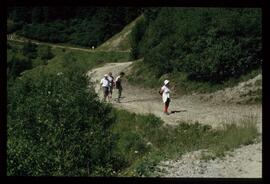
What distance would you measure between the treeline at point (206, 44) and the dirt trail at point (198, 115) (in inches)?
28.2

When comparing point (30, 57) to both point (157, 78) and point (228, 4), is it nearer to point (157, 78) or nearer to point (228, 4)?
point (157, 78)

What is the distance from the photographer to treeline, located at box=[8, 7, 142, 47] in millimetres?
12168

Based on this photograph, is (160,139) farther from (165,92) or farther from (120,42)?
(120,42)

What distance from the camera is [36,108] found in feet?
35.7

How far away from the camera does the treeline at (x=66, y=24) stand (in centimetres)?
1217

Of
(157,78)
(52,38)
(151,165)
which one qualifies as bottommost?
(151,165)

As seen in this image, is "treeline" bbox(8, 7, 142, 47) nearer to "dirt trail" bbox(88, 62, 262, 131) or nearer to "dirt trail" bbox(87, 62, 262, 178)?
"dirt trail" bbox(87, 62, 262, 178)

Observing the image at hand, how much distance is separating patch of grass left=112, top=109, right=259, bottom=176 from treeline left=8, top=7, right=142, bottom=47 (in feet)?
10.3

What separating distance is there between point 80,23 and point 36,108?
2.87 m

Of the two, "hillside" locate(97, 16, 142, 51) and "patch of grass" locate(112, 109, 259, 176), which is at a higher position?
"hillside" locate(97, 16, 142, 51)

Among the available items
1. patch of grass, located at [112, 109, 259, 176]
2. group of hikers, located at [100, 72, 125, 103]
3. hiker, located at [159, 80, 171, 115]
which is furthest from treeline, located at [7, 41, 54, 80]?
hiker, located at [159, 80, 171, 115]

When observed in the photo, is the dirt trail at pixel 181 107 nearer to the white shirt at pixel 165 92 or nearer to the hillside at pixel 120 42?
the white shirt at pixel 165 92
